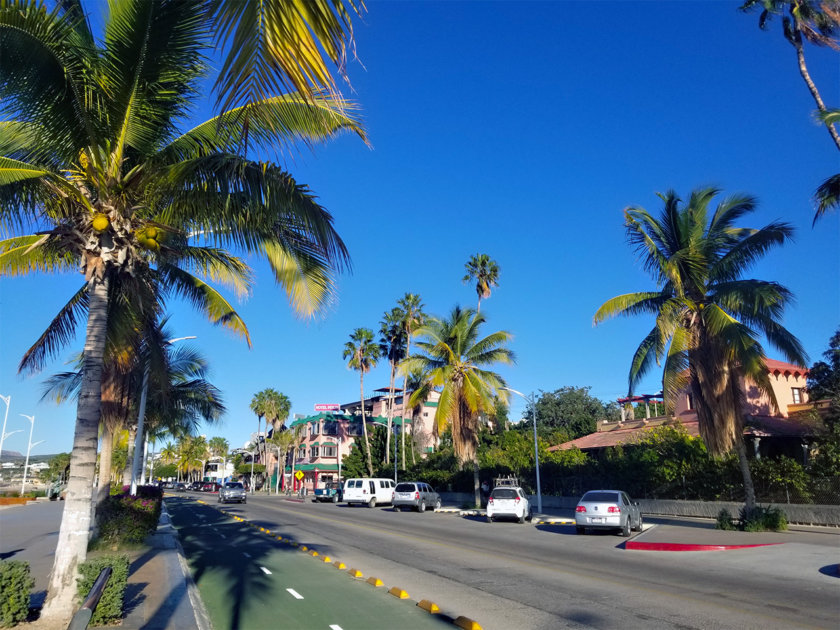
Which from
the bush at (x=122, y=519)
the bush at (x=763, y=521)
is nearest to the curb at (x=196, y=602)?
the bush at (x=122, y=519)

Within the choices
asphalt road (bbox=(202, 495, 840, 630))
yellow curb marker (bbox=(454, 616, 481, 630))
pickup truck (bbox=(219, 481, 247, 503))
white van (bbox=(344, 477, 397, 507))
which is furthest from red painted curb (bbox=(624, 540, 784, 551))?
pickup truck (bbox=(219, 481, 247, 503))

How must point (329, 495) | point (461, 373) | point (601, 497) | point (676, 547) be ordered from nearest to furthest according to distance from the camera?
point (676, 547) → point (601, 497) → point (461, 373) → point (329, 495)

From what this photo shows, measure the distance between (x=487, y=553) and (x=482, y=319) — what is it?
2177 cm

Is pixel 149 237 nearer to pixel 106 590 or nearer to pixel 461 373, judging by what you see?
pixel 106 590

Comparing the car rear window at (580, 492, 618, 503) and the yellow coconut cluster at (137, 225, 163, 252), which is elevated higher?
the yellow coconut cluster at (137, 225, 163, 252)

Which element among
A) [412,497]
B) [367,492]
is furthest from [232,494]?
[412,497]

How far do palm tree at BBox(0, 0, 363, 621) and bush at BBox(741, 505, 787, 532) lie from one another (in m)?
19.1

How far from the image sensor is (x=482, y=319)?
37.1 metres

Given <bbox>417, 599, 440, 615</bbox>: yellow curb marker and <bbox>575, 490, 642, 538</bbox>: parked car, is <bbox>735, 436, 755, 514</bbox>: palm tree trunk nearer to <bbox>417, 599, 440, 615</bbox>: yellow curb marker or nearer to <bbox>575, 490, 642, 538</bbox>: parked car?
<bbox>575, 490, 642, 538</bbox>: parked car

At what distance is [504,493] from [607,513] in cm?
780

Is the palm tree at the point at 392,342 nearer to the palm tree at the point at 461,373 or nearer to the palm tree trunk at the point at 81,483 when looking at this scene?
the palm tree at the point at 461,373

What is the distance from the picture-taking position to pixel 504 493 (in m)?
27.8

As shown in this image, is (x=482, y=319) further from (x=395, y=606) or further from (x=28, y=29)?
(x=28, y=29)

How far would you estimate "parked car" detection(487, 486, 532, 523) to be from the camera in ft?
89.9
